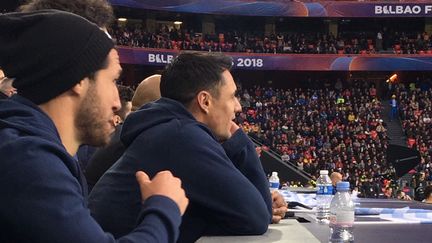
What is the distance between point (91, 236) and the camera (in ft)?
4.94

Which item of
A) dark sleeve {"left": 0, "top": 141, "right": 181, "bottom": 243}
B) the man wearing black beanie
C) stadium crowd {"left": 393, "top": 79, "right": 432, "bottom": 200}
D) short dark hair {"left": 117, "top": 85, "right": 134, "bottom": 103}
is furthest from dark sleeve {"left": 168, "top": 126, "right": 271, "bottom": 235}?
stadium crowd {"left": 393, "top": 79, "right": 432, "bottom": 200}

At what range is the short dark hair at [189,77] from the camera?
264 centimetres

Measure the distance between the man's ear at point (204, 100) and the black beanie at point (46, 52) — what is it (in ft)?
3.21

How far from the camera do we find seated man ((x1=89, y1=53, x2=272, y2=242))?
2330mm

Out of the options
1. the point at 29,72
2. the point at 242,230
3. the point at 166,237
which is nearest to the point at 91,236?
the point at 166,237

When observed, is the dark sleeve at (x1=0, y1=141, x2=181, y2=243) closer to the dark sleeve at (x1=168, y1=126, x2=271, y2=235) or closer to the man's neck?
the man's neck

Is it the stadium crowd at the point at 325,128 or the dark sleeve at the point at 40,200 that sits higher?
the dark sleeve at the point at 40,200

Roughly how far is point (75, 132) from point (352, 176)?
2101 cm

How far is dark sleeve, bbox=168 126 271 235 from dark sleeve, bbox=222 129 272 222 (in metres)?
0.40

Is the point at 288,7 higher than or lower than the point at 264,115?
higher

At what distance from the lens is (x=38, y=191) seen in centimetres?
144

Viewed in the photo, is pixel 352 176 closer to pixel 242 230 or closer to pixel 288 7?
pixel 288 7

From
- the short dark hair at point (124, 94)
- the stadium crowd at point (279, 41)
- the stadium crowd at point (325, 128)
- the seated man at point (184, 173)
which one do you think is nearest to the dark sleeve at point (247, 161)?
the seated man at point (184, 173)

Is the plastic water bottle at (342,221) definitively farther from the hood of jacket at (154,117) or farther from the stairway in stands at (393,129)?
the stairway in stands at (393,129)
